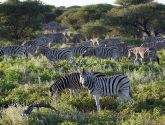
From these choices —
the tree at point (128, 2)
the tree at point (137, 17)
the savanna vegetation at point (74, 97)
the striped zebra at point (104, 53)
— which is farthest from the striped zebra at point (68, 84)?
the tree at point (128, 2)

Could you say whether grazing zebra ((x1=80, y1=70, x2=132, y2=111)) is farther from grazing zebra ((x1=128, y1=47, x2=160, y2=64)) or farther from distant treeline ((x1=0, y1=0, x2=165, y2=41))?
distant treeline ((x1=0, y1=0, x2=165, y2=41))

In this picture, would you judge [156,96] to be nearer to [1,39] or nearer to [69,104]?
[69,104]

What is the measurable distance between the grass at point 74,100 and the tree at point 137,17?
57.5 ft

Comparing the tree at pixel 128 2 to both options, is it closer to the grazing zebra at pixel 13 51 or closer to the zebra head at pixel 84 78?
the grazing zebra at pixel 13 51

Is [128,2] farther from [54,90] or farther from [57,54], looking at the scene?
[54,90]

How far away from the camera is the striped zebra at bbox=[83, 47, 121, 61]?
20359 millimetres

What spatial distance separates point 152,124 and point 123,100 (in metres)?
2.18

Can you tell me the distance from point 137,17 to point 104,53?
588 inches

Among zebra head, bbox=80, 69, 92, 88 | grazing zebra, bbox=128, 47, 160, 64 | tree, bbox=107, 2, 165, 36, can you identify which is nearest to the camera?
zebra head, bbox=80, 69, 92, 88

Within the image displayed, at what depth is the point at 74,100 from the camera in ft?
37.8

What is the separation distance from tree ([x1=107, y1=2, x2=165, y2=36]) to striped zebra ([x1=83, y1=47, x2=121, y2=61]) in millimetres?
13751

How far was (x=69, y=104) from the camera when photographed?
11.2m

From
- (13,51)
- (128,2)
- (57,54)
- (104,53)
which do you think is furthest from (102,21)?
(57,54)

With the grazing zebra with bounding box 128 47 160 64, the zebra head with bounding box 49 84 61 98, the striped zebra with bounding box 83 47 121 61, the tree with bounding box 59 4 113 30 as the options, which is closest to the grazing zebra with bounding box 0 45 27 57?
the striped zebra with bounding box 83 47 121 61
